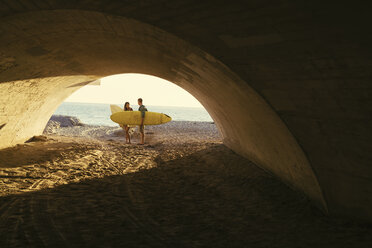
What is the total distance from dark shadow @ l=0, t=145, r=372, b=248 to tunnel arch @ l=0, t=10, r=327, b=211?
2.12 ft

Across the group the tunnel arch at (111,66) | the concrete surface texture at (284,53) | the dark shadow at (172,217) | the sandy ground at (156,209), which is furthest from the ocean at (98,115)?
the concrete surface texture at (284,53)

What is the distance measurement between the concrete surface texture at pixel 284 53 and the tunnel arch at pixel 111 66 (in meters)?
0.04

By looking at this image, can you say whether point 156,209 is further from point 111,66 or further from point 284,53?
point 111,66

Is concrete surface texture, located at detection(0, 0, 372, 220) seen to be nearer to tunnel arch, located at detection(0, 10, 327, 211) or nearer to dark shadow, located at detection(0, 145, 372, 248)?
tunnel arch, located at detection(0, 10, 327, 211)

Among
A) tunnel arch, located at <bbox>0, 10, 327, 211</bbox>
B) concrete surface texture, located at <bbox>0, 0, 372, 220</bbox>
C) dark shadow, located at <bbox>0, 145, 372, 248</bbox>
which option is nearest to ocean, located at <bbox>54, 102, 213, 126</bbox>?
tunnel arch, located at <bbox>0, 10, 327, 211</bbox>

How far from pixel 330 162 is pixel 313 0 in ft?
7.37

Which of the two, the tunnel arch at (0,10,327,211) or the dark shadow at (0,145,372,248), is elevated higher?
the tunnel arch at (0,10,327,211)

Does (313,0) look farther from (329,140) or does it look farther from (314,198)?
(314,198)

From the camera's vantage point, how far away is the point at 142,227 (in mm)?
3416

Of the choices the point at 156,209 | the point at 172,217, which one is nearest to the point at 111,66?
the point at 156,209

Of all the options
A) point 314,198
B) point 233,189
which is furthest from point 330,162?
point 233,189

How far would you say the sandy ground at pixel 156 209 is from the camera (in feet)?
10.1

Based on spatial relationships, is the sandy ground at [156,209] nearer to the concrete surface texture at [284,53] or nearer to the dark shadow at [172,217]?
the dark shadow at [172,217]

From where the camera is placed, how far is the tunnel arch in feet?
12.4
